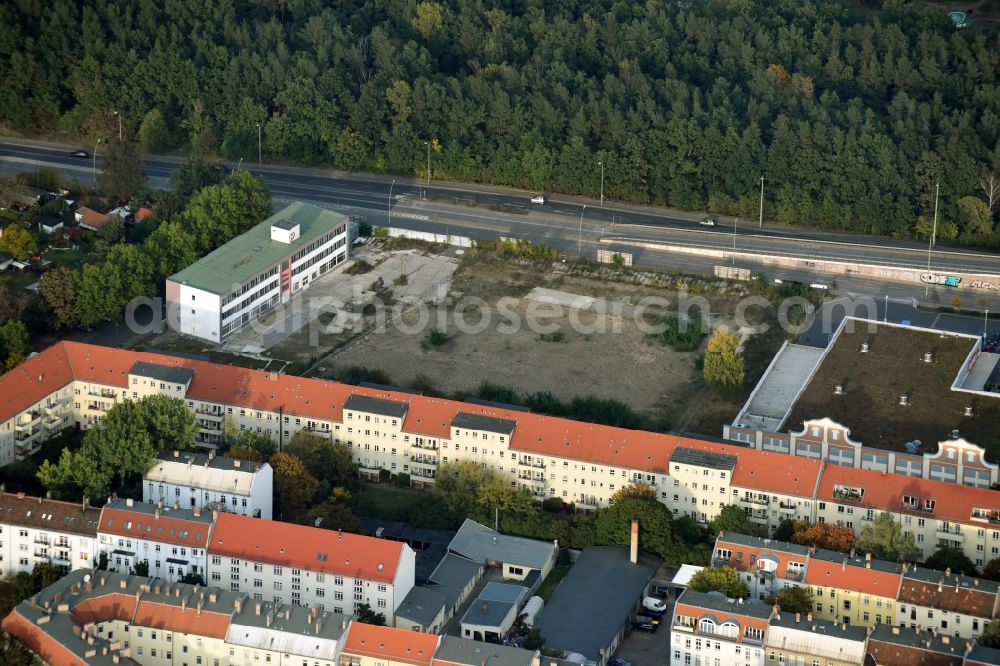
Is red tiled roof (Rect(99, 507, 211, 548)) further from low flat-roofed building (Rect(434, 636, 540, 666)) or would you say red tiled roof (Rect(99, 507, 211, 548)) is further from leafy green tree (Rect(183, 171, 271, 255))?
leafy green tree (Rect(183, 171, 271, 255))

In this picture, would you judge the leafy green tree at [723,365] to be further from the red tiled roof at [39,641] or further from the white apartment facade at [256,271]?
the red tiled roof at [39,641]

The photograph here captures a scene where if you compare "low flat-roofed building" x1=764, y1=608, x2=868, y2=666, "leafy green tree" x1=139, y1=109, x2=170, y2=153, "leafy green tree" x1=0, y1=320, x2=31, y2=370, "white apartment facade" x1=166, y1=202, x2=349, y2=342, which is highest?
"leafy green tree" x1=139, y1=109, x2=170, y2=153

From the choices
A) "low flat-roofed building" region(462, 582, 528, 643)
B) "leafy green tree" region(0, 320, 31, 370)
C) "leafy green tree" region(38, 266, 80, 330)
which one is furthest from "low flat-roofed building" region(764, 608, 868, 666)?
"leafy green tree" region(38, 266, 80, 330)

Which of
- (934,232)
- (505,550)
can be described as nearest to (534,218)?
(934,232)

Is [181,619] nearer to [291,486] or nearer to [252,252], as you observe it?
[291,486]

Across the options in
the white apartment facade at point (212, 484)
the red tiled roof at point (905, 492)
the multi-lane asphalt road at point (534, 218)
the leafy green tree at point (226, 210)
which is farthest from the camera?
Answer: the multi-lane asphalt road at point (534, 218)

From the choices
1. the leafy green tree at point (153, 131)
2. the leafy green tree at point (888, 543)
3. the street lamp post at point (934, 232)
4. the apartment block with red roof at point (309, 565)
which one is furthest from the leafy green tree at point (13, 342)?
the street lamp post at point (934, 232)

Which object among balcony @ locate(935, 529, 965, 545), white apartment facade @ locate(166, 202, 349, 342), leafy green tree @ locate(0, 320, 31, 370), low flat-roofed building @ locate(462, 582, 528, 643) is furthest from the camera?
white apartment facade @ locate(166, 202, 349, 342)
